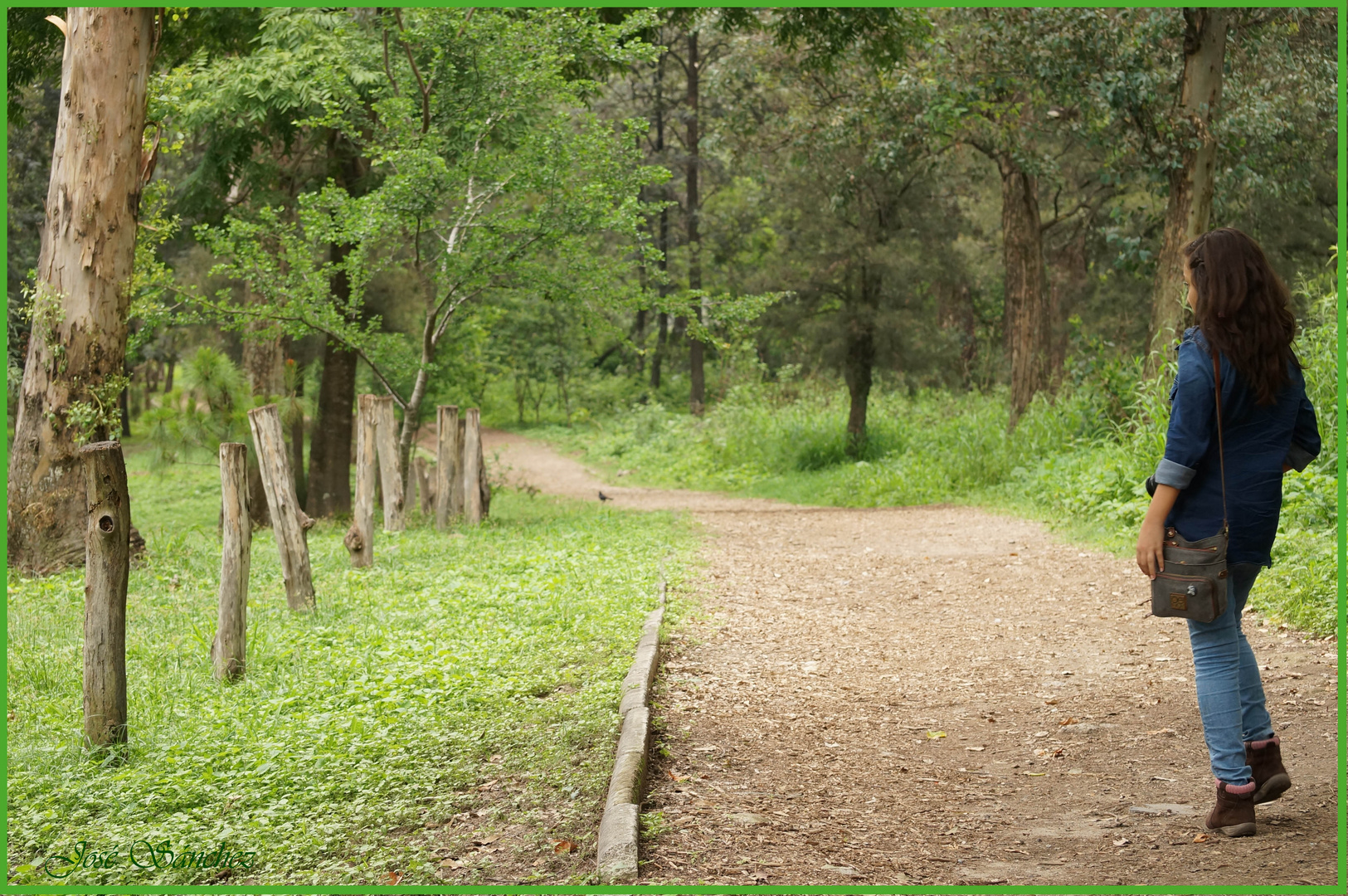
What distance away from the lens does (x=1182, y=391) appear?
361 cm

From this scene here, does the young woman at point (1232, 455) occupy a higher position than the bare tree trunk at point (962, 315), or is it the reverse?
the bare tree trunk at point (962, 315)

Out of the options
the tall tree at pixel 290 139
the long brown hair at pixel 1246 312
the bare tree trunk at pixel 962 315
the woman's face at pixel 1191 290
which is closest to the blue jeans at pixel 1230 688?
the long brown hair at pixel 1246 312

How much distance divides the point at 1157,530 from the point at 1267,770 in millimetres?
915

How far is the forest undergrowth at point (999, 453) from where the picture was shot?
26.4 ft

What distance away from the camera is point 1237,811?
3.52 meters

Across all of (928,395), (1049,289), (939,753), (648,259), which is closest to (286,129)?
(648,259)

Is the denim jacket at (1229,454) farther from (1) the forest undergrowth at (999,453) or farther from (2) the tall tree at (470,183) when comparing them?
(2) the tall tree at (470,183)

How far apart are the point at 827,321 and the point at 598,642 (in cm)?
1307

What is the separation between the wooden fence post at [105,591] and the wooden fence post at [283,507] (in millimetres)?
2447

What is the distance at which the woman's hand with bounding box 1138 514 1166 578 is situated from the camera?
362 centimetres

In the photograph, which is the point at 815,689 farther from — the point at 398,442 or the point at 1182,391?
the point at 398,442

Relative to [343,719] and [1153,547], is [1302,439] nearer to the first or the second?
[1153,547]

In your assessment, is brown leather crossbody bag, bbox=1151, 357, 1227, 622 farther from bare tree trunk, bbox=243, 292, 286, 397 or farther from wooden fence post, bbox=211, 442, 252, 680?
bare tree trunk, bbox=243, 292, 286, 397

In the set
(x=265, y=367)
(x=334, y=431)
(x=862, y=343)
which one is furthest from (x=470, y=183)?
(x=862, y=343)
